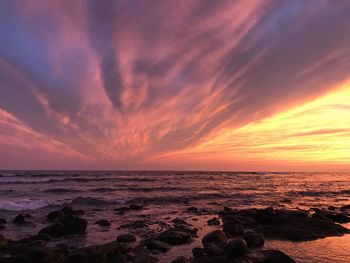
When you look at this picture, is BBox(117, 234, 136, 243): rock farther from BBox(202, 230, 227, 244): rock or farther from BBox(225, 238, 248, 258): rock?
BBox(225, 238, 248, 258): rock

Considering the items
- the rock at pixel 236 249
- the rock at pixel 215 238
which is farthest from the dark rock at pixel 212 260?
the rock at pixel 215 238

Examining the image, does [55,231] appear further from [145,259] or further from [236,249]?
[236,249]

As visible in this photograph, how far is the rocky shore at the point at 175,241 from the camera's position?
1002 centimetres

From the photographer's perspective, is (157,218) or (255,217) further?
(157,218)

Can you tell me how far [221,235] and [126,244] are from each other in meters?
3.68

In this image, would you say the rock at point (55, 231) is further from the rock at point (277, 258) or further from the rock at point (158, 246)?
the rock at point (277, 258)

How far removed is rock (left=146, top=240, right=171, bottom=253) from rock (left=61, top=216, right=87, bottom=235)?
14.7 feet

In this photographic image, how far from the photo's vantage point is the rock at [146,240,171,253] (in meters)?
11.9

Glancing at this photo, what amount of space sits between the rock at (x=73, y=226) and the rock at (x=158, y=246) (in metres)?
4.49

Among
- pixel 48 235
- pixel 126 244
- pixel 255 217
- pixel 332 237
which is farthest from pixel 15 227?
pixel 332 237

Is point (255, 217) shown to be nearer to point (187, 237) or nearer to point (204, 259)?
point (187, 237)

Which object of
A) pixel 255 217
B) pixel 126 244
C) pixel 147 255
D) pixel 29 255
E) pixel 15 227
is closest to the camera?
pixel 29 255

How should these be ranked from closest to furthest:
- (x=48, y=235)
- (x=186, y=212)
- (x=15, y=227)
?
1. (x=48, y=235)
2. (x=15, y=227)
3. (x=186, y=212)

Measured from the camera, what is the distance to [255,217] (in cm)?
1872
